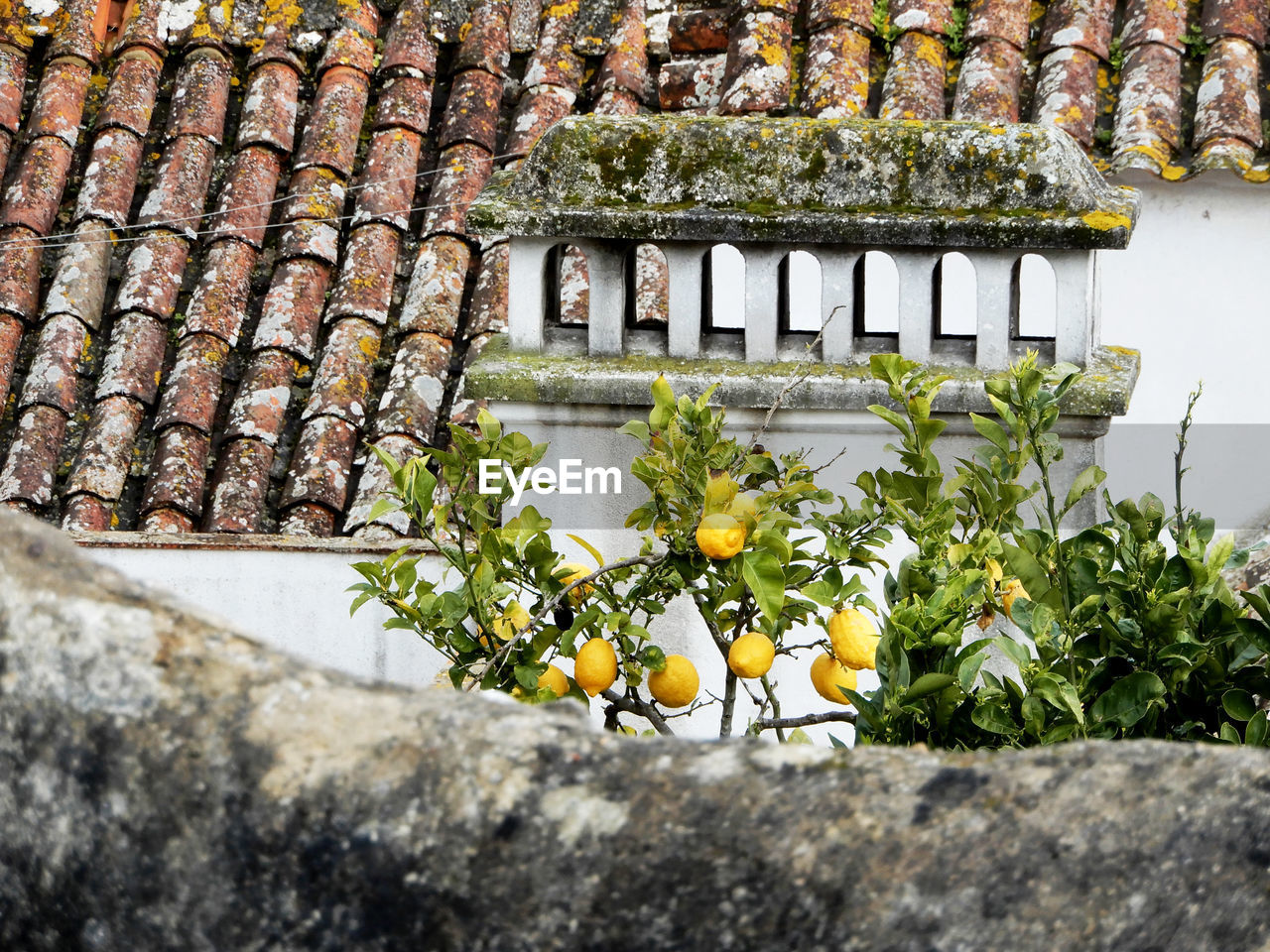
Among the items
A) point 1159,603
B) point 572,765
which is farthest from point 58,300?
point 572,765

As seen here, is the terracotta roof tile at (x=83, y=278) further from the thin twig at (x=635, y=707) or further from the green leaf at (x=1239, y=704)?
the green leaf at (x=1239, y=704)

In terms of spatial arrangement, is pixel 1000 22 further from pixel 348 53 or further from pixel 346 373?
pixel 346 373

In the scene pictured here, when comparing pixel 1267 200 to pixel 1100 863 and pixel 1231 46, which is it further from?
pixel 1100 863

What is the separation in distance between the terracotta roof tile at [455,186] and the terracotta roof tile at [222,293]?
55cm

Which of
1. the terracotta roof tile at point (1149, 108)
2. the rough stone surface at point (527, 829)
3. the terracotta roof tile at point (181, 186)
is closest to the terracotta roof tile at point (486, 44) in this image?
the terracotta roof tile at point (181, 186)

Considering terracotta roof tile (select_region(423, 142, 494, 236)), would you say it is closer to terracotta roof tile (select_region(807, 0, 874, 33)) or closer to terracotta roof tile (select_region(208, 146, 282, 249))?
terracotta roof tile (select_region(208, 146, 282, 249))

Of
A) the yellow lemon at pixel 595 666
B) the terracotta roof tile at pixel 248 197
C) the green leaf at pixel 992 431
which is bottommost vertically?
the yellow lemon at pixel 595 666

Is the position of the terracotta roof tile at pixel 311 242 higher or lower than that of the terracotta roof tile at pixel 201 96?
lower

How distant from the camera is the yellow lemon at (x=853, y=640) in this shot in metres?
1.87

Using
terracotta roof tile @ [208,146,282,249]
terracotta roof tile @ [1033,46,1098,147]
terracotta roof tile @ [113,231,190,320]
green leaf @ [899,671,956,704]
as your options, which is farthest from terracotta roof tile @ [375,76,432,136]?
green leaf @ [899,671,956,704]

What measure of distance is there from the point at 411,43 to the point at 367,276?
3.33 ft

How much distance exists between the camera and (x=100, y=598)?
0.80 meters

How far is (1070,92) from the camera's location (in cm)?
390

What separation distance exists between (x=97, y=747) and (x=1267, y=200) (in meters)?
3.73
